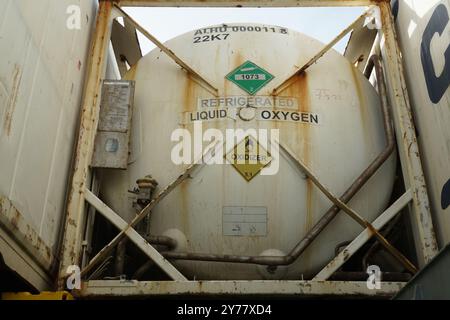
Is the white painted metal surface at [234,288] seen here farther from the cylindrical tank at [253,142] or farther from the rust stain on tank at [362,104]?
the rust stain on tank at [362,104]

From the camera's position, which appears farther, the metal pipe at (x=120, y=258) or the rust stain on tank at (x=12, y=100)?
the metal pipe at (x=120, y=258)

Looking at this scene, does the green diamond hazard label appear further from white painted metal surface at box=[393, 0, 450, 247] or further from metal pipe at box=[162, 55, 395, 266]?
white painted metal surface at box=[393, 0, 450, 247]

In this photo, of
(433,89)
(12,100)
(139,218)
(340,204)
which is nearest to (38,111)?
(12,100)

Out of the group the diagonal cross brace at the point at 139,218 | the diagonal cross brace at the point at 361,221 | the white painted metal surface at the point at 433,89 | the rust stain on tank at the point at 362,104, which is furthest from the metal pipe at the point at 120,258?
the white painted metal surface at the point at 433,89

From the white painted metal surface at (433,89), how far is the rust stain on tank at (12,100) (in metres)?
2.49

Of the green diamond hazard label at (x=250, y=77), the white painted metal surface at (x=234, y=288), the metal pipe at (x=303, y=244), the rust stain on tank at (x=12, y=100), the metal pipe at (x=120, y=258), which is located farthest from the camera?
the green diamond hazard label at (x=250, y=77)

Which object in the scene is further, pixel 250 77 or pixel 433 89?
pixel 250 77

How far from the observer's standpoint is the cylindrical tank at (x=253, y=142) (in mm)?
3260

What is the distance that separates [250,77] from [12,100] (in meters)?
1.70

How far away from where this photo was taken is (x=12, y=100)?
2.50 meters

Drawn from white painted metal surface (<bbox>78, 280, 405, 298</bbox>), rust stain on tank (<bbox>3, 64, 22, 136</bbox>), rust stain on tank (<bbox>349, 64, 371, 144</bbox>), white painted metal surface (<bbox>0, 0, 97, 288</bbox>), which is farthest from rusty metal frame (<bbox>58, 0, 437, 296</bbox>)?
rust stain on tank (<bbox>3, 64, 22, 136</bbox>)

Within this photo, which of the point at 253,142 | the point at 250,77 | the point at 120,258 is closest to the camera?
the point at 120,258

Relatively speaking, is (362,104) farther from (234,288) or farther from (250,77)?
(234,288)

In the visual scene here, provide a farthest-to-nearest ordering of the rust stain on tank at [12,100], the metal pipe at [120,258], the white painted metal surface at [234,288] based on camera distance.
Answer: the metal pipe at [120,258]
the white painted metal surface at [234,288]
the rust stain on tank at [12,100]
